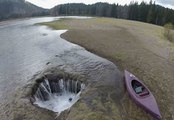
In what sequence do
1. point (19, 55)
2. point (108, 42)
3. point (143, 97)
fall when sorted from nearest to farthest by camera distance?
point (143, 97) → point (19, 55) → point (108, 42)

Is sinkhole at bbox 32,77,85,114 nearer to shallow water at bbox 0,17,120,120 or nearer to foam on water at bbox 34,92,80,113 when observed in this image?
foam on water at bbox 34,92,80,113

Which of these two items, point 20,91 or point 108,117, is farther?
point 20,91

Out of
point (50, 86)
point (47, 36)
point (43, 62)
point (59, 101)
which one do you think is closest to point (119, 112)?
point (59, 101)

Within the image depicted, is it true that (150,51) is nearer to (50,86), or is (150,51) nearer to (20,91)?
(50,86)

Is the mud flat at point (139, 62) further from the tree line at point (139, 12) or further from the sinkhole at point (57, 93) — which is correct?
the tree line at point (139, 12)

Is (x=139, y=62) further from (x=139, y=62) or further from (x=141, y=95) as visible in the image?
(x=141, y=95)

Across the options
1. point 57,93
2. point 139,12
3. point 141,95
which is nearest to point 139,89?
point 141,95

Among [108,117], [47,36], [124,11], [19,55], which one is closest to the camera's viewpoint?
[108,117]

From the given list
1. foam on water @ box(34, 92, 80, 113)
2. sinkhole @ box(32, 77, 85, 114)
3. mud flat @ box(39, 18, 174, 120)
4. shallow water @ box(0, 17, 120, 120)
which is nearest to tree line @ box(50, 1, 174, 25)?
mud flat @ box(39, 18, 174, 120)
